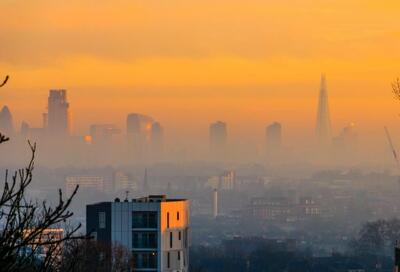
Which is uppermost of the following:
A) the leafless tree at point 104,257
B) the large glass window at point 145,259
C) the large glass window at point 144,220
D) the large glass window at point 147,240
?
the large glass window at point 144,220

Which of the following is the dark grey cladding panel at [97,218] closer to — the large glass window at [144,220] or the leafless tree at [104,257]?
the large glass window at [144,220]

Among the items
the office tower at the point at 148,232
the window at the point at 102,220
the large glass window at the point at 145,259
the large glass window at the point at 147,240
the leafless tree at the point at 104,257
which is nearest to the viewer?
the leafless tree at the point at 104,257

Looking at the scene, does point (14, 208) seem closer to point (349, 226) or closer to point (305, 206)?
point (349, 226)

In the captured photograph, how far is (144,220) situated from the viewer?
4103cm

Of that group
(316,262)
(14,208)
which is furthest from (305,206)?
(14,208)

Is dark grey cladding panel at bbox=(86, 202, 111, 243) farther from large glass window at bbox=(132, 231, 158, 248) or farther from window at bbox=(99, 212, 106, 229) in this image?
large glass window at bbox=(132, 231, 158, 248)

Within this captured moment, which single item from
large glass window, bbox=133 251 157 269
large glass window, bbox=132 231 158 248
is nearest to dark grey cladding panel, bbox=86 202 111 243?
large glass window, bbox=132 231 158 248

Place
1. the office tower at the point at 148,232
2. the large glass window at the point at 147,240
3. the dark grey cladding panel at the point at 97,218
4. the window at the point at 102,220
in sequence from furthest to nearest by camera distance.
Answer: the window at the point at 102,220
the dark grey cladding panel at the point at 97,218
the large glass window at the point at 147,240
the office tower at the point at 148,232

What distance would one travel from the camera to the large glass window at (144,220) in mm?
40969

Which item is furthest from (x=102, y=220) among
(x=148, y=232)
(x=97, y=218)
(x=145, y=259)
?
(x=145, y=259)

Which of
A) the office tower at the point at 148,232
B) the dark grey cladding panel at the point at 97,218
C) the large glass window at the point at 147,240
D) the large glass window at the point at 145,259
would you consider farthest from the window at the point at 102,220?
the large glass window at the point at 145,259

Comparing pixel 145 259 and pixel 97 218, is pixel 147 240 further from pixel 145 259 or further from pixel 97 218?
pixel 97 218

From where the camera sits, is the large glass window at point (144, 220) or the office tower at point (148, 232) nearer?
the office tower at point (148, 232)

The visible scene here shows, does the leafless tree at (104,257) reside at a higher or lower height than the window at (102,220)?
lower
